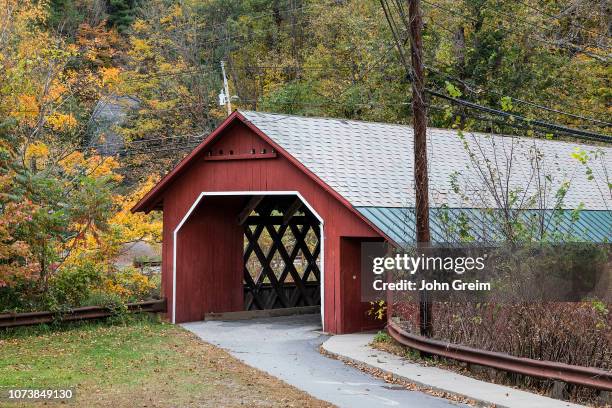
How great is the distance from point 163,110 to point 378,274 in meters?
29.4

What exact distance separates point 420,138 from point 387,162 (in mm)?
5689

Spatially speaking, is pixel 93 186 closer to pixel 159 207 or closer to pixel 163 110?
pixel 159 207

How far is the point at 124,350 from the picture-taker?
1549cm

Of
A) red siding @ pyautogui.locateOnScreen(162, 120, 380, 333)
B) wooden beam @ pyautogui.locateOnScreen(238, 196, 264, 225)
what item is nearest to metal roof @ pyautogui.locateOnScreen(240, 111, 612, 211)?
red siding @ pyautogui.locateOnScreen(162, 120, 380, 333)

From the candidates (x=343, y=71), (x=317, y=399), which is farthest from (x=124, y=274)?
(x=343, y=71)

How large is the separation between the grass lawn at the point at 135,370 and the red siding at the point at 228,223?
2.52 metres

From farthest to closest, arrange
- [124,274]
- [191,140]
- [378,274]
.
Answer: [191,140] → [124,274] → [378,274]

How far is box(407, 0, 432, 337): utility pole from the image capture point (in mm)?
14234

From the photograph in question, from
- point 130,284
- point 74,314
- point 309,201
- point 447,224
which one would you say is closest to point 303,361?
point 447,224

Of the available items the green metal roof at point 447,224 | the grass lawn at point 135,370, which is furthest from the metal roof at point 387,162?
the grass lawn at point 135,370

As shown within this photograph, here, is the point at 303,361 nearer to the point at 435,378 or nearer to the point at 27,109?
the point at 435,378

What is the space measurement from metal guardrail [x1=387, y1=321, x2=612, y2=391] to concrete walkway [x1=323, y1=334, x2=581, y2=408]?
305mm

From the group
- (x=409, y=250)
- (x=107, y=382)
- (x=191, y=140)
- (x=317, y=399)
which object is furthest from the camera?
(x=191, y=140)

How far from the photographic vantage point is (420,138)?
1436 centimetres
